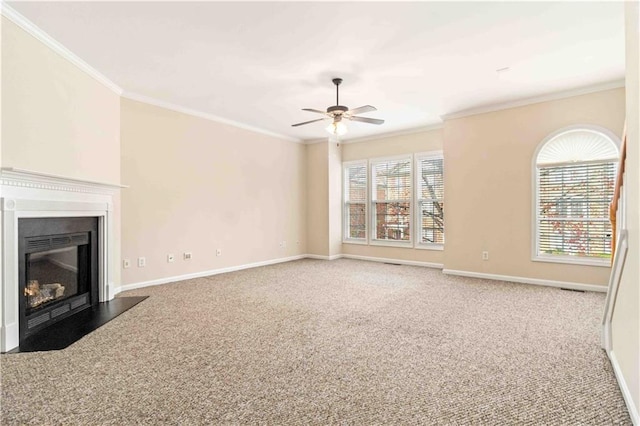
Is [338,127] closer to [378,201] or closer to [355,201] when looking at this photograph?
[378,201]

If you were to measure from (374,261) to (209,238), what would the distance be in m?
3.35

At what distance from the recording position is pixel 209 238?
5.62 metres

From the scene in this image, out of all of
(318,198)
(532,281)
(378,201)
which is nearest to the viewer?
(532,281)

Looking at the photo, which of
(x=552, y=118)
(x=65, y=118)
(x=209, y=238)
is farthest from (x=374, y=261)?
(x=65, y=118)

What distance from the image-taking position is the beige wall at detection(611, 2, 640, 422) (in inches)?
68.2

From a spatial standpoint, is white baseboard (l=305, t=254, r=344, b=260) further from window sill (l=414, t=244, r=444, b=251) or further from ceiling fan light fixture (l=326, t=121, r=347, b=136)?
ceiling fan light fixture (l=326, t=121, r=347, b=136)

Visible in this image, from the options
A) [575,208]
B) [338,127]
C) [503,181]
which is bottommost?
[575,208]

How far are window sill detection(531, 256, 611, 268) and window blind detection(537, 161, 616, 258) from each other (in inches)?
2.9

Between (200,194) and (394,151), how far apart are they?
3849mm

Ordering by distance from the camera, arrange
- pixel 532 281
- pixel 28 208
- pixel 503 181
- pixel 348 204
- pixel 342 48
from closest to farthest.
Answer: pixel 28 208
pixel 342 48
pixel 532 281
pixel 503 181
pixel 348 204

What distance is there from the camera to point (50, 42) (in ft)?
10.4

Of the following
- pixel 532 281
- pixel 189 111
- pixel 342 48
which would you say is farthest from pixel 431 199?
pixel 189 111

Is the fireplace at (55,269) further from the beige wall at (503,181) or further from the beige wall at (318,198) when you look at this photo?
the beige wall at (503,181)

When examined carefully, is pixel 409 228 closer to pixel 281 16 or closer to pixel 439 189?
pixel 439 189
